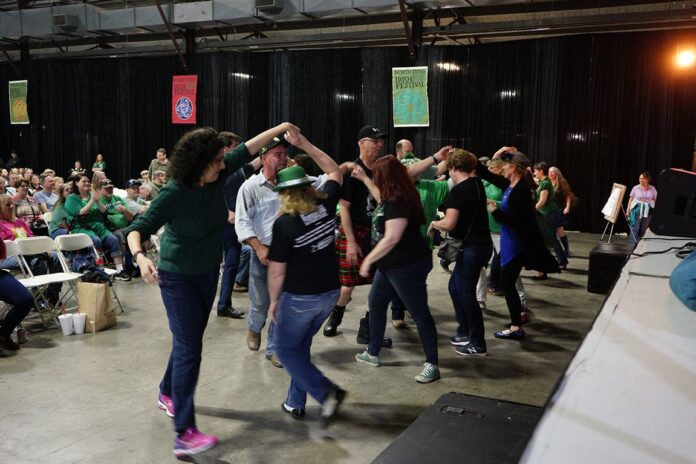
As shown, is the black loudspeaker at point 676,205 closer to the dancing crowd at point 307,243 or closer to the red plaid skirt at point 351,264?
the dancing crowd at point 307,243

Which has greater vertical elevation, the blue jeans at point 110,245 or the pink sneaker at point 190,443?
the blue jeans at point 110,245

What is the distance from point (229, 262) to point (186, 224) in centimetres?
268

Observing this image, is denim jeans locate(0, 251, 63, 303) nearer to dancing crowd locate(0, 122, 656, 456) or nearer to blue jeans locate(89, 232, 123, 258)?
dancing crowd locate(0, 122, 656, 456)

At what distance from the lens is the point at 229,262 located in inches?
217

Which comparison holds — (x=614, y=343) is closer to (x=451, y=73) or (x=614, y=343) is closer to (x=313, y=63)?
(x=451, y=73)

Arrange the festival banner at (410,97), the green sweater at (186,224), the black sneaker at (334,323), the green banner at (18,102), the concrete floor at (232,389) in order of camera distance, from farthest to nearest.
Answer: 1. the green banner at (18,102)
2. the festival banner at (410,97)
3. the black sneaker at (334,323)
4. the concrete floor at (232,389)
5. the green sweater at (186,224)

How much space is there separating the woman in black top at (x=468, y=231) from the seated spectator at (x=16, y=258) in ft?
12.2

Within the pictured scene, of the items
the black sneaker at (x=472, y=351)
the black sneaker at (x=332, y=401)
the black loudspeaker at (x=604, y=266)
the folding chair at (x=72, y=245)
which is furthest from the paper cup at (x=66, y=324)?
the black loudspeaker at (x=604, y=266)

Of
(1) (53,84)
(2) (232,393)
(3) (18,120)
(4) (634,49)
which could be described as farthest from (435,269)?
(3) (18,120)

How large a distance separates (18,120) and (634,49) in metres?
16.3

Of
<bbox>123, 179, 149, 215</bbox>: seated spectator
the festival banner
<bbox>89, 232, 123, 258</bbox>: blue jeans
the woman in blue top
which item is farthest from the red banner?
the woman in blue top

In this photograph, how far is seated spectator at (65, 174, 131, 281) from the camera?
7000 mm

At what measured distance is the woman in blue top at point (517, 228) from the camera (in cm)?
466

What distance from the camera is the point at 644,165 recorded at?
11.6 m
